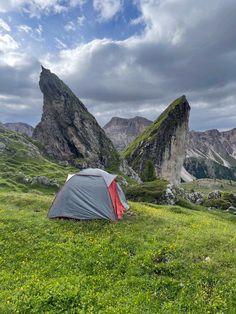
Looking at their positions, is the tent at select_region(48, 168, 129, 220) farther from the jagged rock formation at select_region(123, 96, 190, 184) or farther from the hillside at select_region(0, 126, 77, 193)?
the jagged rock formation at select_region(123, 96, 190, 184)

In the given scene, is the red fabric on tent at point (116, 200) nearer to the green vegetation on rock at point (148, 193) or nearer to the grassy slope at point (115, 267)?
the grassy slope at point (115, 267)

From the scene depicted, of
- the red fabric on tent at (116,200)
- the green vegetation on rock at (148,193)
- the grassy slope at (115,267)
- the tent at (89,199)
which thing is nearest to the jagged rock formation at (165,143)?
the green vegetation on rock at (148,193)

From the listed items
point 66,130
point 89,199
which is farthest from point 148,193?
point 66,130

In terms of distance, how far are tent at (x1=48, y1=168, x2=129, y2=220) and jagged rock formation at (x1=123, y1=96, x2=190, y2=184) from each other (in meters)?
149

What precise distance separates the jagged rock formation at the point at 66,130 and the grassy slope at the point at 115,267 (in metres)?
128

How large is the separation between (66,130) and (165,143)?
6229 centimetres

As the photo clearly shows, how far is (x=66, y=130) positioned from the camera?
159 meters

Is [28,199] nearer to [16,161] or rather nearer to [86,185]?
[86,185]

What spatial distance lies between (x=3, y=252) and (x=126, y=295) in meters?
9.49

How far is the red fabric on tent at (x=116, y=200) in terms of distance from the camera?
88.9 feet

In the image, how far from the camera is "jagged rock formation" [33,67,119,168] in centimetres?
15488

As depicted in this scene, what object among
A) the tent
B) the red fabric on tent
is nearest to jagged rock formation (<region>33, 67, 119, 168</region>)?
the red fabric on tent

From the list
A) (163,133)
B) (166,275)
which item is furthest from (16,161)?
(163,133)

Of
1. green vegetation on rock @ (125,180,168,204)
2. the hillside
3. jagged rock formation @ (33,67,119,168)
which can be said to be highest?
jagged rock formation @ (33,67,119,168)
